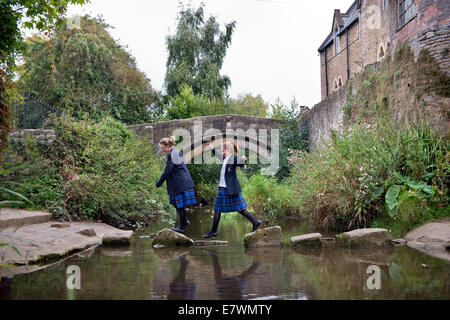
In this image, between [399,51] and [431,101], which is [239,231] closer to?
[431,101]

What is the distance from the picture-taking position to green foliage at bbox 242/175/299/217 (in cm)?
1073

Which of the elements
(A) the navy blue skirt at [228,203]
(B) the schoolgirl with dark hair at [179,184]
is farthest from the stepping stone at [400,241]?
(B) the schoolgirl with dark hair at [179,184]

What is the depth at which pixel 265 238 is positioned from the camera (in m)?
5.96

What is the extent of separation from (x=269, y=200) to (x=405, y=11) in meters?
5.58

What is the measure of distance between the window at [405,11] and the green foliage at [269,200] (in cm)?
480

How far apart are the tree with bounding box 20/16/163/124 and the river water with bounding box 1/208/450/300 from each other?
48.9 feet

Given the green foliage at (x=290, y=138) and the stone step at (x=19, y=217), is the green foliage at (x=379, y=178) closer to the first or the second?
the stone step at (x=19, y=217)

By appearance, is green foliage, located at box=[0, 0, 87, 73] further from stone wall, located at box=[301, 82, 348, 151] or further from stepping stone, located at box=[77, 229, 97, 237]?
stone wall, located at box=[301, 82, 348, 151]

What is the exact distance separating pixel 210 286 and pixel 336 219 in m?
4.52

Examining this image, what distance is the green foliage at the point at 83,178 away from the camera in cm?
800

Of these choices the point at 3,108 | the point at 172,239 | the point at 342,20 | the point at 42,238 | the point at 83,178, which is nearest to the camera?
the point at 3,108

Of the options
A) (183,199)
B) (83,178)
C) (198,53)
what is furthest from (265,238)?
(198,53)
